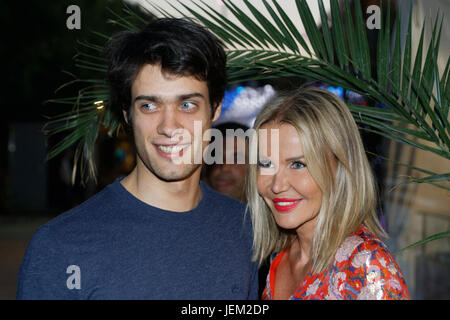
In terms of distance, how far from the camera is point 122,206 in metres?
2.15

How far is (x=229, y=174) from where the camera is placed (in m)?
4.50

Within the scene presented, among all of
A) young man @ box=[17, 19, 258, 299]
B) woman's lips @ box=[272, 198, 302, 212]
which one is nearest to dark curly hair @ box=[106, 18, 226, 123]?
young man @ box=[17, 19, 258, 299]

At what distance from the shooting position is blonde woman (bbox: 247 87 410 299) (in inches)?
84.9

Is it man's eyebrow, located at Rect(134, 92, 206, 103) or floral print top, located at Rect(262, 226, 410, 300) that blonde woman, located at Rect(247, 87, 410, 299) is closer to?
floral print top, located at Rect(262, 226, 410, 300)

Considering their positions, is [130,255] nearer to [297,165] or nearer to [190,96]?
[190,96]

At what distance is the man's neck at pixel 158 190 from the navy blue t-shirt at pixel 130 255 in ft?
0.15

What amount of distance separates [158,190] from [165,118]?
0.34m

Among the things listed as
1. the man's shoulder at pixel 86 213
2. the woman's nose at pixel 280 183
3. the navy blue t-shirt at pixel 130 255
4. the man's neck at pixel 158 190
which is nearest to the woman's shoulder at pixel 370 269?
the woman's nose at pixel 280 183

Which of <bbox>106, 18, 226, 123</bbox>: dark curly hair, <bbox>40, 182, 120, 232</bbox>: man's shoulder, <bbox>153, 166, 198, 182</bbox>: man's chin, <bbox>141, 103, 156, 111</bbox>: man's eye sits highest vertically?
<bbox>106, 18, 226, 123</bbox>: dark curly hair

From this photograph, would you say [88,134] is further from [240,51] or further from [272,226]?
[272,226]

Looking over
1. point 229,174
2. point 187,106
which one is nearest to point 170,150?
point 187,106

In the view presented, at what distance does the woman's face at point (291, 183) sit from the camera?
2.24m
